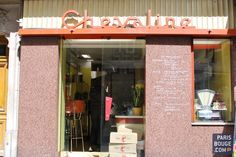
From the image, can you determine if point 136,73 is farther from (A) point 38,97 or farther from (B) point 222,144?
(B) point 222,144

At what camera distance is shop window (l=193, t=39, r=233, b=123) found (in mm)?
8672

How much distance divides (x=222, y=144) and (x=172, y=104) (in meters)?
1.40

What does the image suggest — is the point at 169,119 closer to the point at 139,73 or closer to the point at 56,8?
the point at 139,73

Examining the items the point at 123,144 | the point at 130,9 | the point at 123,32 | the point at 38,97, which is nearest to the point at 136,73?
the point at 123,32

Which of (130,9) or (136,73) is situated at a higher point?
(130,9)

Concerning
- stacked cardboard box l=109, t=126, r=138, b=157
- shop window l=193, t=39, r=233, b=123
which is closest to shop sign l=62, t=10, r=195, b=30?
shop window l=193, t=39, r=233, b=123

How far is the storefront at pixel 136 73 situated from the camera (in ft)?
27.7

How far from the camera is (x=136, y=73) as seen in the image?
8930mm

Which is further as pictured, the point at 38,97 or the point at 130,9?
the point at 130,9

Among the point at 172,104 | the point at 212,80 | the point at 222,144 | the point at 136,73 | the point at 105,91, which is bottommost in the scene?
the point at 222,144

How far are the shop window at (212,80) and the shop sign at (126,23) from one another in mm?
580

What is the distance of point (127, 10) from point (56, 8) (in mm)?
1655

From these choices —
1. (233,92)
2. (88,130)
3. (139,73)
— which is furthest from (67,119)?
(233,92)

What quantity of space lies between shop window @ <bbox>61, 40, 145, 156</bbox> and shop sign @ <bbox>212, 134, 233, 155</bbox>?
1605 mm
